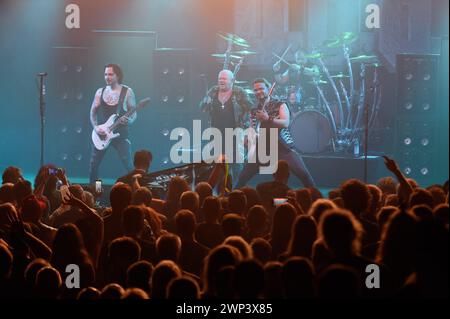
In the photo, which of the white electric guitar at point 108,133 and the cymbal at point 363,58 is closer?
the white electric guitar at point 108,133

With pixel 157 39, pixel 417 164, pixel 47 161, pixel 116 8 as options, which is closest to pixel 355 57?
pixel 417 164

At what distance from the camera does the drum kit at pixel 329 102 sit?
11.1 m

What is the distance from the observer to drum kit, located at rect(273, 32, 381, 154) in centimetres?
1105

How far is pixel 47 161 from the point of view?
12.5m

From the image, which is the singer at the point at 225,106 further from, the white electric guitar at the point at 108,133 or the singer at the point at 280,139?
the white electric guitar at the point at 108,133

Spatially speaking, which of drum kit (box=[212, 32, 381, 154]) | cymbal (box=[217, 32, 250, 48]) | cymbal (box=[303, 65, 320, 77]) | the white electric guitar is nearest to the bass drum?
drum kit (box=[212, 32, 381, 154])

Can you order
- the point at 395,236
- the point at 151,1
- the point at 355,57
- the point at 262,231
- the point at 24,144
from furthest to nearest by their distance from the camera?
the point at 24,144 < the point at 151,1 < the point at 355,57 < the point at 262,231 < the point at 395,236

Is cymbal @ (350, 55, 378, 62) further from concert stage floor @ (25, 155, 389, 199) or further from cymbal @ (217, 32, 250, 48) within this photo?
cymbal @ (217, 32, 250, 48)

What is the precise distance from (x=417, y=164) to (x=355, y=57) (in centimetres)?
199

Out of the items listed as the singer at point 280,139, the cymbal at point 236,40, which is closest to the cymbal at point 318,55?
the cymbal at point 236,40

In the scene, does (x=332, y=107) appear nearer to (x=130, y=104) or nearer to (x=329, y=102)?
(x=329, y=102)

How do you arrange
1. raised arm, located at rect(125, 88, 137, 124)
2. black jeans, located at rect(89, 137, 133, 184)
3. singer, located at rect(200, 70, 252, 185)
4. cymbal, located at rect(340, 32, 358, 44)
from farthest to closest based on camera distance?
cymbal, located at rect(340, 32, 358, 44) → raised arm, located at rect(125, 88, 137, 124) → black jeans, located at rect(89, 137, 133, 184) → singer, located at rect(200, 70, 252, 185)

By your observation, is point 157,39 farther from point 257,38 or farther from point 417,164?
point 417,164

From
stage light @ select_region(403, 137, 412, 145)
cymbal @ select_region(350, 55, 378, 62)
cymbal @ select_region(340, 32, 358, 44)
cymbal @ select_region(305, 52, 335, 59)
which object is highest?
cymbal @ select_region(340, 32, 358, 44)
